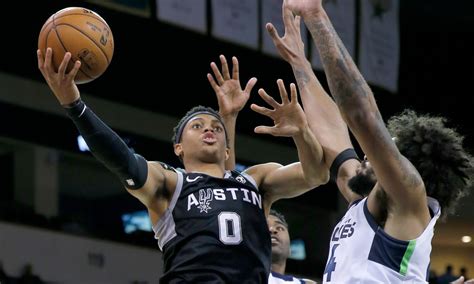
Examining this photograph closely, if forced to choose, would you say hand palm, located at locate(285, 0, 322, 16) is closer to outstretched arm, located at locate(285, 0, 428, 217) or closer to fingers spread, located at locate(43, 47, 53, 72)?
outstretched arm, located at locate(285, 0, 428, 217)

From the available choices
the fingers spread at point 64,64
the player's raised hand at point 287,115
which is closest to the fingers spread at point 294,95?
the player's raised hand at point 287,115

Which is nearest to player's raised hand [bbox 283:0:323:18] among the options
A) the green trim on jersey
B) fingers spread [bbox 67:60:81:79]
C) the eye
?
the green trim on jersey

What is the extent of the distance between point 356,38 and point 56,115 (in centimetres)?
403

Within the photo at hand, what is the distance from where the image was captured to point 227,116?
6012 millimetres

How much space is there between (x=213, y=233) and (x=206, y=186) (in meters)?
0.29

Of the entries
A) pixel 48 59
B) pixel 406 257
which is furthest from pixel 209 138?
pixel 406 257

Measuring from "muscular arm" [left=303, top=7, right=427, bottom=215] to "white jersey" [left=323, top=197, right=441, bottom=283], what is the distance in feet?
0.44

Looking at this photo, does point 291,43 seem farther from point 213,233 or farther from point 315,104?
point 213,233

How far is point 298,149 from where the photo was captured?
5.41m

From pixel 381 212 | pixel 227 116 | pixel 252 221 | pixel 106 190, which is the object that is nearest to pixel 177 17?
pixel 106 190

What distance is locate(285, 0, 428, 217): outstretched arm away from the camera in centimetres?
423

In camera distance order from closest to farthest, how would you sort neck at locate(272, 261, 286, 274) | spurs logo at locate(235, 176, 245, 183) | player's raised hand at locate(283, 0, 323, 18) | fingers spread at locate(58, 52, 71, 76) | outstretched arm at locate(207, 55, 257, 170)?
player's raised hand at locate(283, 0, 323, 18) < fingers spread at locate(58, 52, 71, 76) < spurs logo at locate(235, 176, 245, 183) < outstretched arm at locate(207, 55, 257, 170) < neck at locate(272, 261, 286, 274)

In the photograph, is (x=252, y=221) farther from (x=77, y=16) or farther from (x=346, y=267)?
(x=77, y=16)

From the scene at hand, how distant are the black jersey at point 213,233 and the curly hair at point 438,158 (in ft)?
3.30
